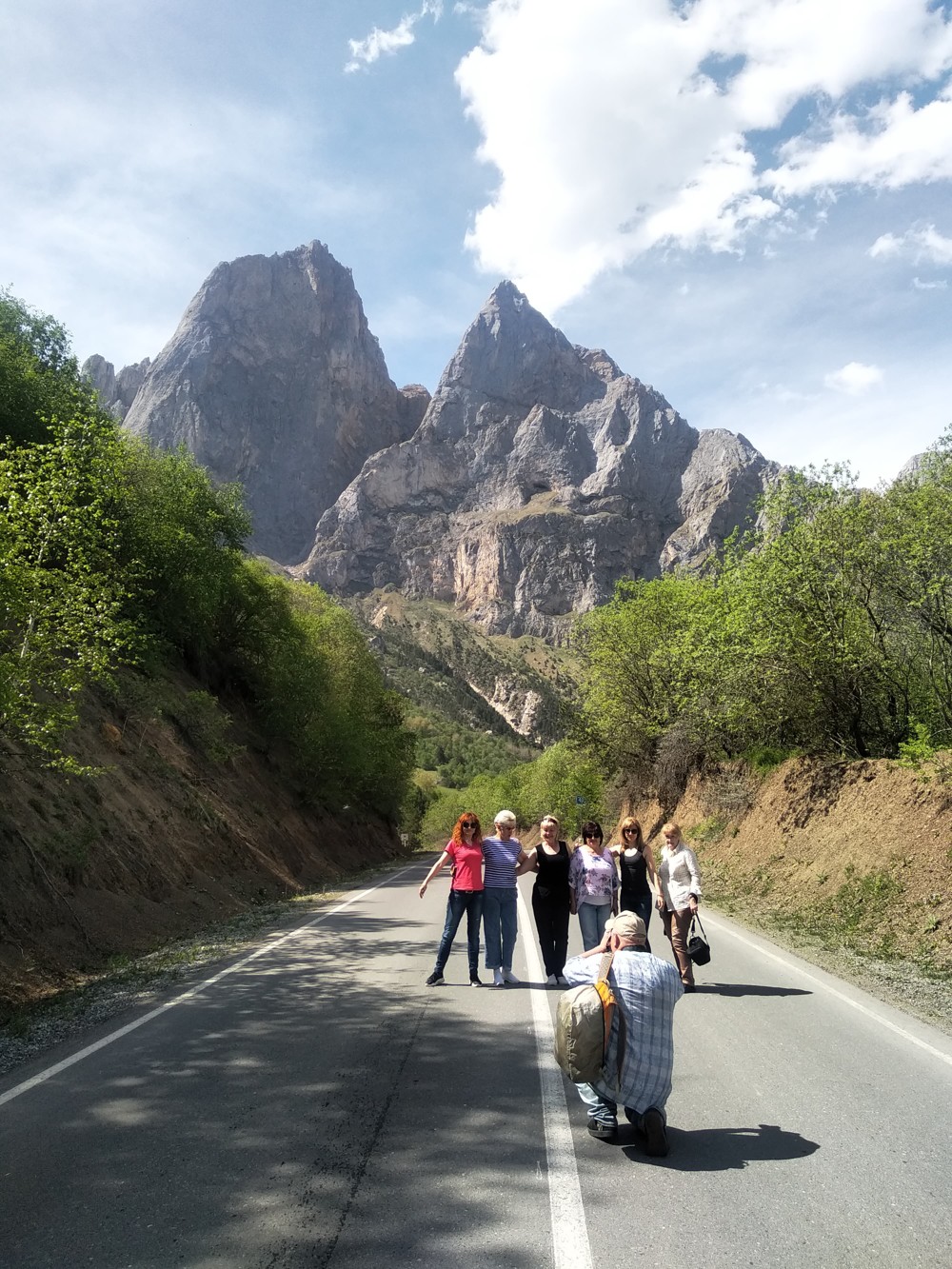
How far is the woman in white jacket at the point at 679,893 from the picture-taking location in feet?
27.4

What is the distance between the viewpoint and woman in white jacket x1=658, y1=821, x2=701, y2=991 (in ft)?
27.4

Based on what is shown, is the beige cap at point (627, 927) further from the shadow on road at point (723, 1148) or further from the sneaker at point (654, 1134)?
the shadow on road at point (723, 1148)

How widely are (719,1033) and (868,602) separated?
42.0 feet

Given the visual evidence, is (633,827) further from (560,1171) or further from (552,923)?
(560,1171)

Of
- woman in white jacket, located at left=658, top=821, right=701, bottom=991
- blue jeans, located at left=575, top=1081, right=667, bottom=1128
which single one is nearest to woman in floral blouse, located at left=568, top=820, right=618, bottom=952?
woman in white jacket, located at left=658, top=821, right=701, bottom=991

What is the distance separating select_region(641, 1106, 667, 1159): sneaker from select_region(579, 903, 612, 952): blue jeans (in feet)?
13.4

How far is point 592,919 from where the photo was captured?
834cm

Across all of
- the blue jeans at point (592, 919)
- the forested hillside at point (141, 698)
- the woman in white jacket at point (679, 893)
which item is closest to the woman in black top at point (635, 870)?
the woman in white jacket at point (679, 893)

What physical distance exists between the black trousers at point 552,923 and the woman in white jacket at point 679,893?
1115mm

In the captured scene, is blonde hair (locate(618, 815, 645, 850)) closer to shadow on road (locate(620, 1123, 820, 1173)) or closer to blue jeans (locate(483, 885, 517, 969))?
blue jeans (locate(483, 885, 517, 969))

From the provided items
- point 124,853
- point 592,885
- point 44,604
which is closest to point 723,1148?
point 592,885

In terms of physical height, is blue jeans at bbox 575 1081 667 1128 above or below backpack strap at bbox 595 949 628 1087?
below

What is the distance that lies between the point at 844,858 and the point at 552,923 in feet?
30.1

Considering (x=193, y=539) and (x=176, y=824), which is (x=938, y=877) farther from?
(x=193, y=539)
